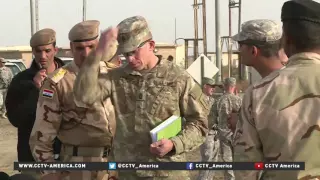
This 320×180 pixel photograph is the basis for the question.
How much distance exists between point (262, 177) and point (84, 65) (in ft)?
4.73

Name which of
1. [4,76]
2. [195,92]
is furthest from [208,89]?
[4,76]

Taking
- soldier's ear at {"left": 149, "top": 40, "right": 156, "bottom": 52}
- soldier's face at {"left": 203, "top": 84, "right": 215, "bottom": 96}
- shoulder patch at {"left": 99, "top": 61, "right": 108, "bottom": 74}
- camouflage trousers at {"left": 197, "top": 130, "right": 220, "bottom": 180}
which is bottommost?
camouflage trousers at {"left": 197, "top": 130, "right": 220, "bottom": 180}

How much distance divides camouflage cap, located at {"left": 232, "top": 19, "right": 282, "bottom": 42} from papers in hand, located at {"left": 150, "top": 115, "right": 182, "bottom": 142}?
0.70m

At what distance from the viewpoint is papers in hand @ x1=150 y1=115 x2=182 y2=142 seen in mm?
2988

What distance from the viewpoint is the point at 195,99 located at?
331 centimetres

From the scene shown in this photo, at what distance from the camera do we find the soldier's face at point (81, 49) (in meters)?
3.43

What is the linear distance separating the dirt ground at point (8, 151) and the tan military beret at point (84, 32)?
540 cm

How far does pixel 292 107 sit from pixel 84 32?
1.79m

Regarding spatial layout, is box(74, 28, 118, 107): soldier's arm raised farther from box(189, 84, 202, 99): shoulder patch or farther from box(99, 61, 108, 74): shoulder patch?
box(189, 84, 202, 99): shoulder patch

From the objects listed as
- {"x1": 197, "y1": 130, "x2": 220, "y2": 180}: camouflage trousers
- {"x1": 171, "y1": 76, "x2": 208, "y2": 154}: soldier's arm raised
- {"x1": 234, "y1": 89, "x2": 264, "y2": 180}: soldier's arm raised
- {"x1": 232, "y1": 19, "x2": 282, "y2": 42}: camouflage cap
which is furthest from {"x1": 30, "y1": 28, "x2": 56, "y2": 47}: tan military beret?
{"x1": 197, "y1": 130, "x2": 220, "y2": 180}: camouflage trousers

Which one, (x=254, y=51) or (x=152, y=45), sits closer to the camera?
(x=254, y=51)

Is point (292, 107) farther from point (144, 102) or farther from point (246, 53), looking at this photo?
point (144, 102)

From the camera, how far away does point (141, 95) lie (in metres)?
3.22

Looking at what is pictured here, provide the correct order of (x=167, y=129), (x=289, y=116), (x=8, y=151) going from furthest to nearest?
(x=8, y=151) < (x=167, y=129) < (x=289, y=116)
